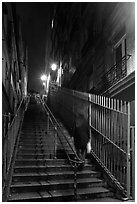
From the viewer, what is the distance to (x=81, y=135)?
9.34 m

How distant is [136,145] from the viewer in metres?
5.74

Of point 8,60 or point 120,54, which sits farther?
point 8,60

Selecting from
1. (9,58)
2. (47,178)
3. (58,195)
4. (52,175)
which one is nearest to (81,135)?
(52,175)

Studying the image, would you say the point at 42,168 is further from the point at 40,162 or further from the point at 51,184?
the point at 51,184

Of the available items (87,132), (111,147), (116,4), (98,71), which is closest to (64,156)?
(87,132)

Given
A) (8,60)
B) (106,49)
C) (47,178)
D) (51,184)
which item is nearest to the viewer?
(51,184)

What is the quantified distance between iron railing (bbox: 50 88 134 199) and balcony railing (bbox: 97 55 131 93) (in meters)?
1.77

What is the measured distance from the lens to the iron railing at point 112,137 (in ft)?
19.6

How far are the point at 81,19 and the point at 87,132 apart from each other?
35.1 ft

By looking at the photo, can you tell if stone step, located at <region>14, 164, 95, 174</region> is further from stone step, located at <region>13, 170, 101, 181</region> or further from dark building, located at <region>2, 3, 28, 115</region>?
dark building, located at <region>2, 3, 28, 115</region>

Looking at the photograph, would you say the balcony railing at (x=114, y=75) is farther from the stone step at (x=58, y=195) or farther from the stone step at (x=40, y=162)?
the stone step at (x=58, y=195)

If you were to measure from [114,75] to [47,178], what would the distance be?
5800mm

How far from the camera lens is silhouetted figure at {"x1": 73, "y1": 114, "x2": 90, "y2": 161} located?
845 centimetres

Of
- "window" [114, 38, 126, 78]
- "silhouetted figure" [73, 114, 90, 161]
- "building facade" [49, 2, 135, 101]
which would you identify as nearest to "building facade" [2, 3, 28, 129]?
"silhouetted figure" [73, 114, 90, 161]
